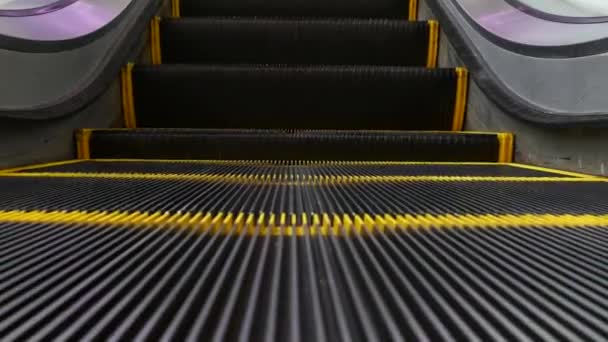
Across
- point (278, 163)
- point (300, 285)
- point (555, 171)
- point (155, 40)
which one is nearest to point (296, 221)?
point (300, 285)

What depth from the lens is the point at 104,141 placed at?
2.84m

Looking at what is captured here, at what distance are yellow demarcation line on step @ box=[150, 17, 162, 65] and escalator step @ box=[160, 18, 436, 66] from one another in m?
0.04

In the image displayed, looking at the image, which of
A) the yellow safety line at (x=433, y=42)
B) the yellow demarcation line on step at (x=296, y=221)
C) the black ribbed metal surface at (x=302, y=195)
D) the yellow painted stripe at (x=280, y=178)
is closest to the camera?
the yellow demarcation line on step at (x=296, y=221)

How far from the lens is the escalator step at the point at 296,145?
2801 mm

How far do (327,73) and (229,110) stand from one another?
2.53 feet

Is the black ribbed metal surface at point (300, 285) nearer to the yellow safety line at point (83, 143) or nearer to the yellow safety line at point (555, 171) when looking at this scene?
the yellow safety line at point (555, 171)

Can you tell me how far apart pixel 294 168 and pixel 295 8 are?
8.86ft

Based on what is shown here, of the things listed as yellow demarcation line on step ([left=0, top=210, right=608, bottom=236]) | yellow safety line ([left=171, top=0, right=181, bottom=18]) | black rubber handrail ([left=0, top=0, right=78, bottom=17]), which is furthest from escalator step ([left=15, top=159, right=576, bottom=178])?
yellow safety line ([left=171, top=0, right=181, bottom=18])

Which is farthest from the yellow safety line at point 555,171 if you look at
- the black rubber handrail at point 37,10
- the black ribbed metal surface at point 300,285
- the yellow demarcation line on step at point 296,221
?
the black rubber handrail at point 37,10

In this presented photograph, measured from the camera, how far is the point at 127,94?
11.0ft

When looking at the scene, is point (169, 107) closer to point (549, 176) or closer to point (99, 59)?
point (99, 59)

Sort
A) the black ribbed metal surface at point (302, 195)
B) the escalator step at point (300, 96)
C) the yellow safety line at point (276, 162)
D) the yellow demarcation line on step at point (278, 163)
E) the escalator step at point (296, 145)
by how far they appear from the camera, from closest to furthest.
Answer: the black ribbed metal surface at point (302, 195), the yellow demarcation line on step at point (278, 163), the yellow safety line at point (276, 162), the escalator step at point (296, 145), the escalator step at point (300, 96)

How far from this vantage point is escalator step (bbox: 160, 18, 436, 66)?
3.86 meters

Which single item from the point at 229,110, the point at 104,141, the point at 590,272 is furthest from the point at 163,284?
the point at 229,110
